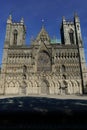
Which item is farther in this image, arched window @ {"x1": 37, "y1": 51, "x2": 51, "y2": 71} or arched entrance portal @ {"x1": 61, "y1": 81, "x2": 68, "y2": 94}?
arched window @ {"x1": 37, "y1": 51, "x2": 51, "y2": 71}

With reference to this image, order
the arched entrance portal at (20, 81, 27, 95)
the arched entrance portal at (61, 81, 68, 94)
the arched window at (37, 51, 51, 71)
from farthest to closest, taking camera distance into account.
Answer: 1. the arched window at (37, 51, 51, 71)
2. the arched entrance portal at (61, 81, 68, 94)
3. the arched entrance portal at (20, 81, 27, 95)

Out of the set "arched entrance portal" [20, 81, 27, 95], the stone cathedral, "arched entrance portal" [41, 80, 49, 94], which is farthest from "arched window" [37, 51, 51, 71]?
"arched entrance portal" [20, 81, 27, 95]

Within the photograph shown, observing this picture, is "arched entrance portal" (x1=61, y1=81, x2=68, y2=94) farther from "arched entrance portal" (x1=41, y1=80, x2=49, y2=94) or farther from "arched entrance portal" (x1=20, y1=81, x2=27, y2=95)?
"arched entrance portal" (x1=20, y1=81, x2=27, y2=95)

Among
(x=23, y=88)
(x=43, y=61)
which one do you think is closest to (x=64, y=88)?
(x=43, y=61)

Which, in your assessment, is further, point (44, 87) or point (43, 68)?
point (43, 68)

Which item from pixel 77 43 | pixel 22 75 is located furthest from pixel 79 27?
pixel 22 75

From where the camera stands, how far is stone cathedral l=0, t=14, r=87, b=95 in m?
31.8

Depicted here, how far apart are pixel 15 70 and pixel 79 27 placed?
2201 centimetres

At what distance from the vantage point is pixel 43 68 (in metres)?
34.1

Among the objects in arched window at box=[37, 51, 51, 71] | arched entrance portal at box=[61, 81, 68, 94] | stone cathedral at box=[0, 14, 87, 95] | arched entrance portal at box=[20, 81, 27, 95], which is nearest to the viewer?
arched entrance portal at box=[20, 81, 27, 95]

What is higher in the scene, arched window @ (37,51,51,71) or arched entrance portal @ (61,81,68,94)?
arched window @ (37,51,51,71)

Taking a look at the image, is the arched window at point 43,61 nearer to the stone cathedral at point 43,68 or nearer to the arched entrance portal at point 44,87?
the stone cathedral at point 43,68

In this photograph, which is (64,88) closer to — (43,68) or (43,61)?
(43,68)

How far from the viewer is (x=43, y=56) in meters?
35.7
